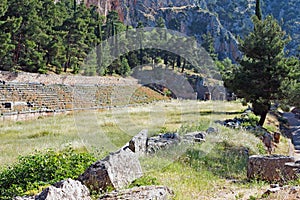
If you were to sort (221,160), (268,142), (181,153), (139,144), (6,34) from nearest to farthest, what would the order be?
(139,144), (181,153), (221,160), (268,142), (6,34)

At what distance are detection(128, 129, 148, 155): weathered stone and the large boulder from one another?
13.1ft

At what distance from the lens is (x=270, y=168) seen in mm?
8797

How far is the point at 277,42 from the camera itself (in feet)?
63.4

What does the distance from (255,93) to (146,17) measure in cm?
11635

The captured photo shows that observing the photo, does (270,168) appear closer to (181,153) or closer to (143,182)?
(181,153)

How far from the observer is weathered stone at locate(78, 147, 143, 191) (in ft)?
21.2

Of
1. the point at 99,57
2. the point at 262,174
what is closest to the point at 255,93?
the point at 262,174

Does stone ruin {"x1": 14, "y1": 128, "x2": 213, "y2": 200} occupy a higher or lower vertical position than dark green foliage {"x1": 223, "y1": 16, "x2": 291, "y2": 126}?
lower

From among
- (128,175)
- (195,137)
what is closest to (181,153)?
(195,137)

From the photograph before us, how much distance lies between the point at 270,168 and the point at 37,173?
5845 mm

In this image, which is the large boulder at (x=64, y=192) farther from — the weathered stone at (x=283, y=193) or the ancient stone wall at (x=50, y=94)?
the ancient stone wall at (x=50, y=94)

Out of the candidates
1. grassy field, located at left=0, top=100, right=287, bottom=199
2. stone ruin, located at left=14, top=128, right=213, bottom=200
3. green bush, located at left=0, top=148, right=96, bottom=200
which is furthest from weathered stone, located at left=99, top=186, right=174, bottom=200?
green bush, located at left=0, top=148, right=96, bottom=200

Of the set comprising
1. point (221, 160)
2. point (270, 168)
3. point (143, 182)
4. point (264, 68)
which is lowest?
point (221, 160)

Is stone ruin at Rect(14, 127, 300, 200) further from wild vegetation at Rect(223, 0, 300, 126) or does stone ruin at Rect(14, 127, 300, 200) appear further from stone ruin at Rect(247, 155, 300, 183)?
wild vegetation at Rect(223, 0, 300, 126)
